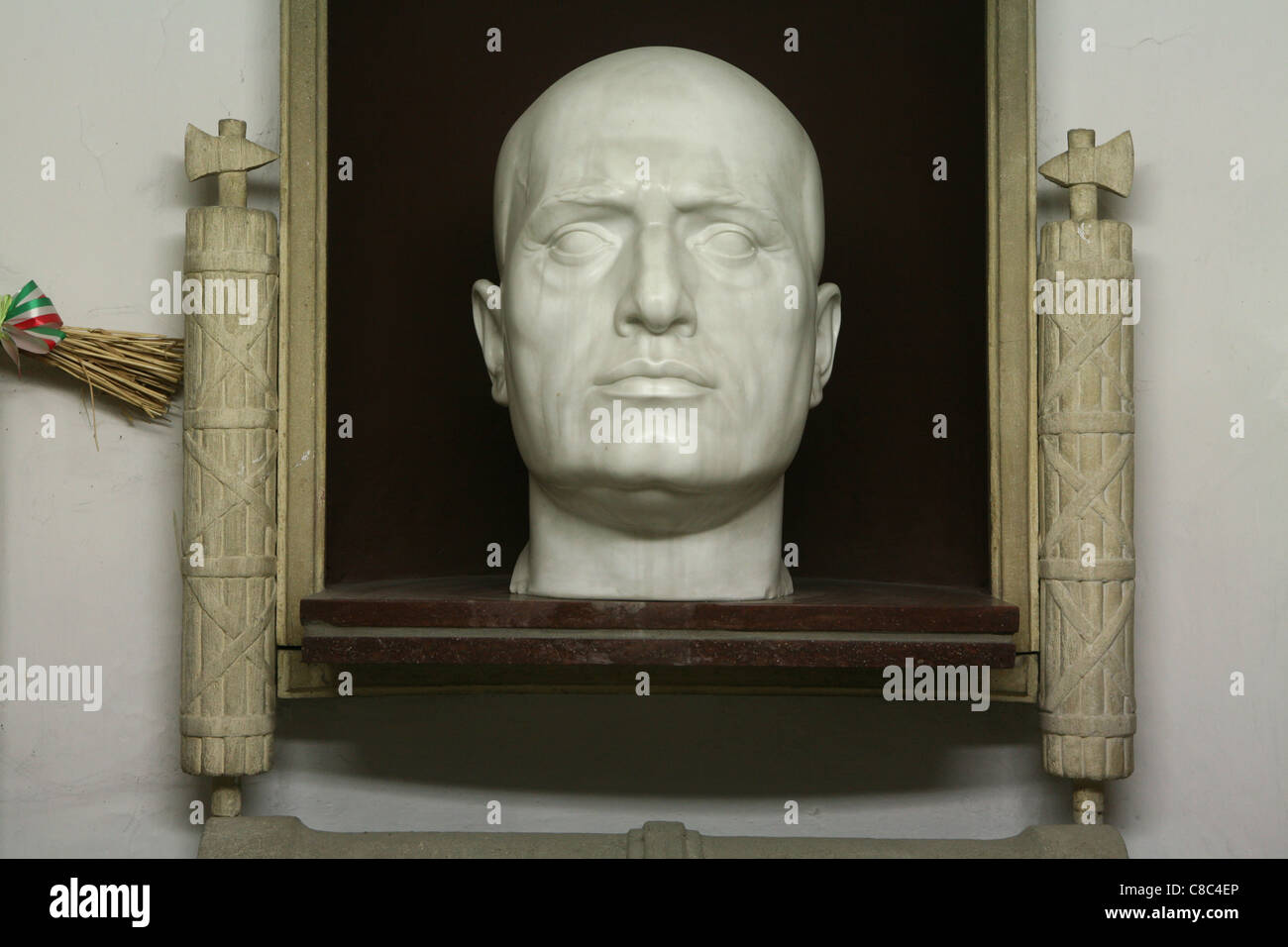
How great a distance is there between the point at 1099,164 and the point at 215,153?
1.36m

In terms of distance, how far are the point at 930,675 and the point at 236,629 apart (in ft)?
3.41

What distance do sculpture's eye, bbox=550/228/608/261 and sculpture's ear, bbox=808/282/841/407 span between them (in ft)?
1.22

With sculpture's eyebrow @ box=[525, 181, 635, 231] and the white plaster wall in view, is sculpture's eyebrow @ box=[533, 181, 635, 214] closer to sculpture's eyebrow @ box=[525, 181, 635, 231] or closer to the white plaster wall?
sculpture's eyebrow @ box=[525, 181, 635, 231]

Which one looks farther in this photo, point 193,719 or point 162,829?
point 162,829

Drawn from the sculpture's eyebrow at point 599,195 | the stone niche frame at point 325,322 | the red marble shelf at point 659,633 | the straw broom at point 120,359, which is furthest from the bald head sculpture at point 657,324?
the straw broom at point 120,359

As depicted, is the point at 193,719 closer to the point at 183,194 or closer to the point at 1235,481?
the point at 183,194

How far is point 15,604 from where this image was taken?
227 centimetres

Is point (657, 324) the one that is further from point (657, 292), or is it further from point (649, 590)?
point (649, 590)

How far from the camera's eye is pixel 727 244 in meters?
1.94

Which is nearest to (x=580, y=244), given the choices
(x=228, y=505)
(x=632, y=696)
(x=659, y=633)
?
(x=659, y=633)

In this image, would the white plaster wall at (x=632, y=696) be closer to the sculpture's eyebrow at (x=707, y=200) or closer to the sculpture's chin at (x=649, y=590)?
the sculpture's chin at (x=649, y=590)

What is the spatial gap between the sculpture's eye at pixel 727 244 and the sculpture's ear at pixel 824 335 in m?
0.21

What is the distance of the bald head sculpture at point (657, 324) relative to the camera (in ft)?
6.21
